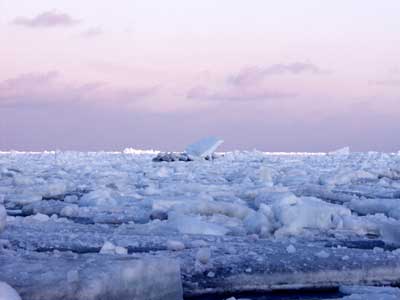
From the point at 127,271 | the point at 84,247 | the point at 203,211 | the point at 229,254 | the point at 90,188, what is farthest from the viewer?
the point at 90,188

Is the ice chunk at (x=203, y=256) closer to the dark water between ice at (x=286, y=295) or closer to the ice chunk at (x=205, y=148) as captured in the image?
the dark water between ice at (x=286, y=295)

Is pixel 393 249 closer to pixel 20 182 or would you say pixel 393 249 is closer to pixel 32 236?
pixel 32 236

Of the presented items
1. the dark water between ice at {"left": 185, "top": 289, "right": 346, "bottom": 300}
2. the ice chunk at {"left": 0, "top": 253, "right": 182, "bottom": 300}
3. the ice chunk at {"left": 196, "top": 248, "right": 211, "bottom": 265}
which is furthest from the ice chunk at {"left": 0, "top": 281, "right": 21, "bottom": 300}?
the ice chunk at {"left": 196, "top": 248, "right": 211, "bottom": 265}

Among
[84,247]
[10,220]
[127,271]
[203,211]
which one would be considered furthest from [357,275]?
[10,220]

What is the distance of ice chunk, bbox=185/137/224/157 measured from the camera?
61.1 ft

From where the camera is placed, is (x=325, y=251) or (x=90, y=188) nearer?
(x=325, y=251)

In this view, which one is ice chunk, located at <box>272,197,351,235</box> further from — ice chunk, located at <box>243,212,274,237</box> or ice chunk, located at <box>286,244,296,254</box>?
ice chunk, located at <box>286,244,296,254</box>

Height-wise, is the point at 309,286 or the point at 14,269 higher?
the point at 14,269

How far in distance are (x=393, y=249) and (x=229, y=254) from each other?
948 millimetres

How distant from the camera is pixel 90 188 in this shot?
23.6ft

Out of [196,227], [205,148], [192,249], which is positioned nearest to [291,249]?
[192,249]

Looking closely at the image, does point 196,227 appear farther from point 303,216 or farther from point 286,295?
point 286,295

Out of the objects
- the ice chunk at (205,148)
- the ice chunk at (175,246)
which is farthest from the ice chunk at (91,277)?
the ice chunk at (205,148)

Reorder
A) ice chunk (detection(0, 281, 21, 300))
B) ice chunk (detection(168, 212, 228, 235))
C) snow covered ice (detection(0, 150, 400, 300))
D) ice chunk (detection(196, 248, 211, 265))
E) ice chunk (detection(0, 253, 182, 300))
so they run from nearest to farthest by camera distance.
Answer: ice chunk (detection(0, 281, 21, 300)), ice chunk (detection(0, 253, 182, 300)), snow covered ice (detection(0, 150, 400, 300)), ice chunk (detection(196, 248, 211, 265)), ice chunk (detection(168, 212, 228, 235))
